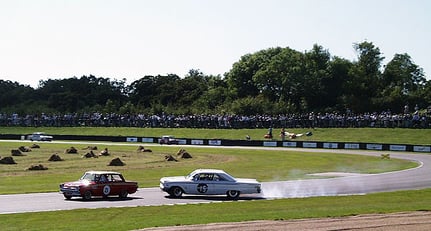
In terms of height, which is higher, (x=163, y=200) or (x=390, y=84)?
(x=390, y=84)

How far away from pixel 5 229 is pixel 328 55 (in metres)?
102

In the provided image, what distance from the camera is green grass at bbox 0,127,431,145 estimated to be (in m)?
66.1

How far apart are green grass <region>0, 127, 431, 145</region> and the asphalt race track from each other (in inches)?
1010

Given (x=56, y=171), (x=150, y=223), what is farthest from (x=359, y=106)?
(x=150, y=223)

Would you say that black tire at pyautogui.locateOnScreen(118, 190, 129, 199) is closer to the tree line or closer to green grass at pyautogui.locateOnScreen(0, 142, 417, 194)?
green grass at pyautogui.locateOnScreen(0, 142, 417, 194)

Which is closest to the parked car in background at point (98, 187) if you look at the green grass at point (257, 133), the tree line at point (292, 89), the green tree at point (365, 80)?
the green grass at point (257, 133)

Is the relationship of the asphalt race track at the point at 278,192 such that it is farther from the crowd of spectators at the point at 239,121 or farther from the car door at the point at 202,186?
the crowd of spectators at the point at 239,121

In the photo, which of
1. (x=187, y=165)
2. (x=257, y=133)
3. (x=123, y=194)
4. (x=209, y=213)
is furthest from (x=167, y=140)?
(x=209, y=213)

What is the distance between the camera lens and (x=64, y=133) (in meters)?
85.1

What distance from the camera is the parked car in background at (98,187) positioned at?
25953 mm

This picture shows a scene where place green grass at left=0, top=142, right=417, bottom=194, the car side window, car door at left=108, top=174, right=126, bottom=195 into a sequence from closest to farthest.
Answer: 1. car door at left=108, top=174, right=126, bottom=195
2. the car side window
3. green grass at left=0, top=142, right=417, bottom=194

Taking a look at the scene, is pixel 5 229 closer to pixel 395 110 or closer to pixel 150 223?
pixel 150 223

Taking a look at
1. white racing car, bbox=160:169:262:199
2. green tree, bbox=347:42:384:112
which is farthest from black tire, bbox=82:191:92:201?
green tree, bbox=347:42:384:112

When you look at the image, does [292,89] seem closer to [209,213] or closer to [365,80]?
[365,80]
